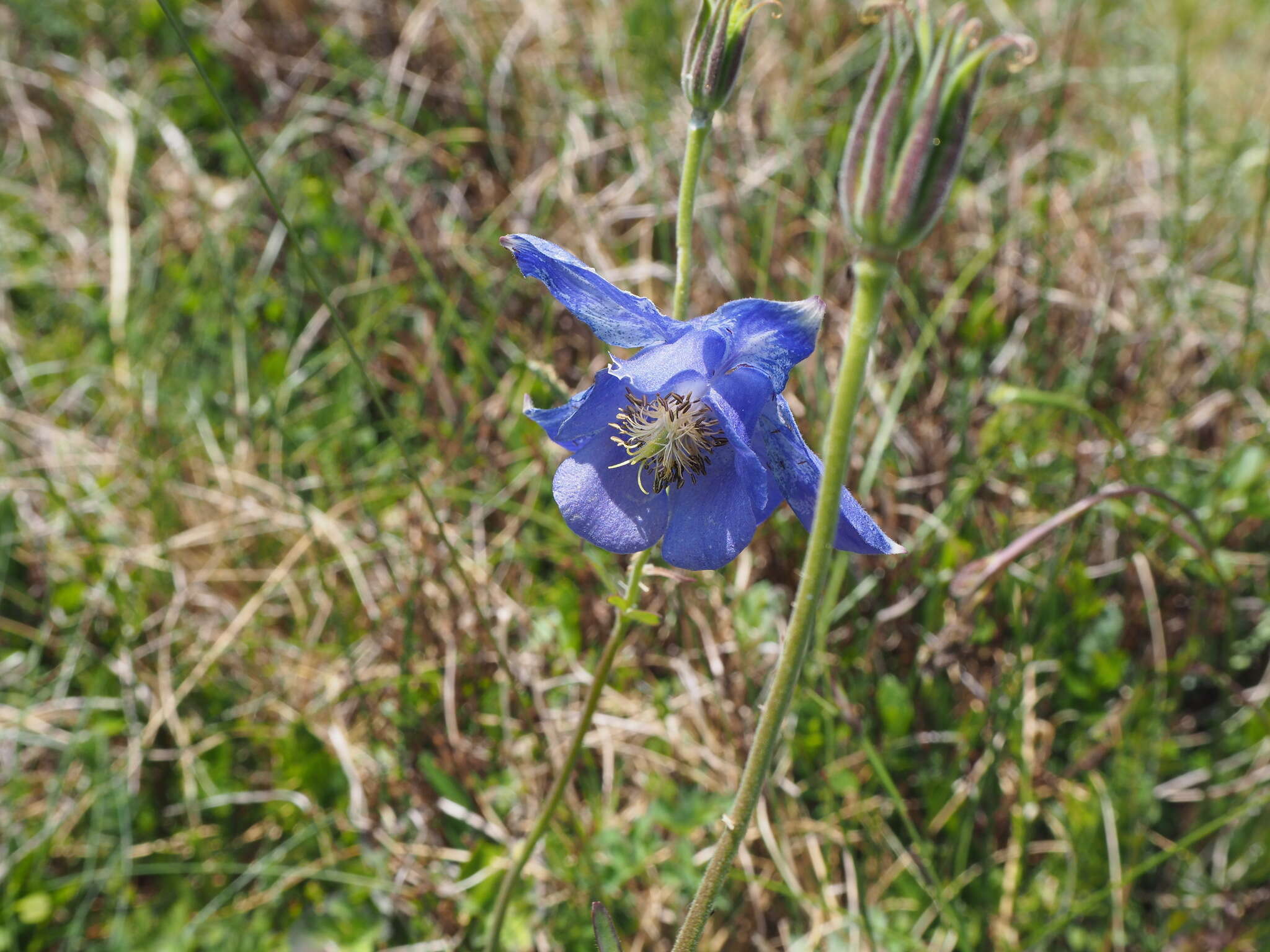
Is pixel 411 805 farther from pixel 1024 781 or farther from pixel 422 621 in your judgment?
pixel 1024 781

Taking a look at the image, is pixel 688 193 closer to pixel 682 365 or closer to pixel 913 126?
pixel 682 365

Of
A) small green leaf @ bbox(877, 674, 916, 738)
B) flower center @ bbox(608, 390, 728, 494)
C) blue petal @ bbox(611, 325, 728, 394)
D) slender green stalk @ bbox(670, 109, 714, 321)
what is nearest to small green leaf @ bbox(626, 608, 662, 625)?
flower center @ bbox(608, 390, 728, 494)

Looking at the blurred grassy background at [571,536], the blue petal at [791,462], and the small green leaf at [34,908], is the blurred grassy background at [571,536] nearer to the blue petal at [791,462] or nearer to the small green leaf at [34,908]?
the small green leaf at [34,908]

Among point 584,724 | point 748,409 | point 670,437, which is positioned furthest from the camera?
point 584,724

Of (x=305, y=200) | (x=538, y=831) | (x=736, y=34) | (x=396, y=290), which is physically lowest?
(x=538, y=831)

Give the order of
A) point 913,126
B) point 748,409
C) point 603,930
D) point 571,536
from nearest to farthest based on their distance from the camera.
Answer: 1. point 913,126
2. point 603,930
3. point 748,409
4. point 571,536

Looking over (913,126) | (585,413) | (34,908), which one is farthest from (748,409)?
(34,908)

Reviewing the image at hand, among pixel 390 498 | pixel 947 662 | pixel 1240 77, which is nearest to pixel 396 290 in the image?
pixel 390 498
